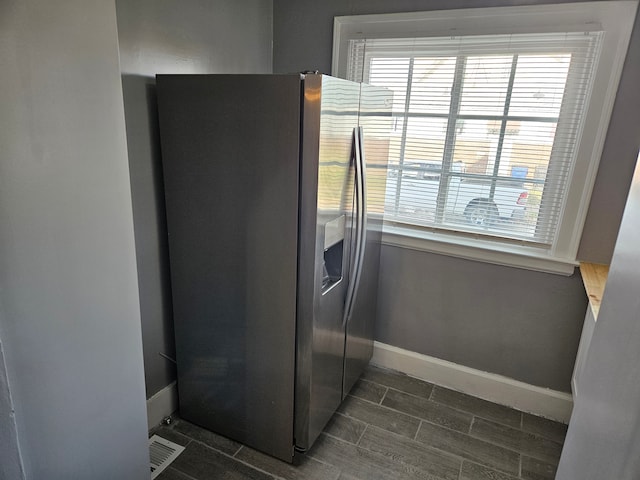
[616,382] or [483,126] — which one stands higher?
[483,126]

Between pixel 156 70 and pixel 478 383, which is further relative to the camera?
pixel 478 383

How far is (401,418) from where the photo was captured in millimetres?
2232

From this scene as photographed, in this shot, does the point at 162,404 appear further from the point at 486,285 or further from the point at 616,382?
the point at 616,382

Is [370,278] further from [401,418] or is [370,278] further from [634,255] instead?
[634,255]

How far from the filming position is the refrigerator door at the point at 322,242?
150 cm

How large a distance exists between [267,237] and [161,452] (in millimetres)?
1178

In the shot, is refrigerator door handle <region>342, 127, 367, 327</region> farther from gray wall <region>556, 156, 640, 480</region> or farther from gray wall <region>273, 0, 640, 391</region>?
gray wall <region>556, 156, 640, 480</region>

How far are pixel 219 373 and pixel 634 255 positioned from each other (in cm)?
172

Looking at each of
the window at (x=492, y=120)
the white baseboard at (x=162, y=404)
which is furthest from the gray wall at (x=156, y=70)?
the window at (x=492, y=120)

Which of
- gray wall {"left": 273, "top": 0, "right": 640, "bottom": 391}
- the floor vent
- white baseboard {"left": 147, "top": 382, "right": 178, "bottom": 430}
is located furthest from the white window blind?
the floor vent

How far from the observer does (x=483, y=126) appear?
84.9 inches

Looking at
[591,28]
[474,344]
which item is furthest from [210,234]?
[591,28]

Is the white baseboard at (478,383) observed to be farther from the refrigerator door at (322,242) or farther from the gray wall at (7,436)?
the gray wall at (7,436)

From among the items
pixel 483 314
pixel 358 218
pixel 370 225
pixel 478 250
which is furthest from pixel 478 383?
pixel 358 218
